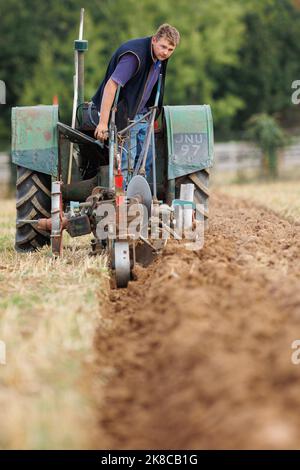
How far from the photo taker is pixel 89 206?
7.34 meters

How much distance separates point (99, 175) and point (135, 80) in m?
0.99

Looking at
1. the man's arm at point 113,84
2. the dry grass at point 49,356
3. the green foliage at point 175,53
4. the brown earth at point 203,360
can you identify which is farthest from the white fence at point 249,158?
the brown earth at point 203,360

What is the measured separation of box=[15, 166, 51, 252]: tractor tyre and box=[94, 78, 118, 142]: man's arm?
1233 mm

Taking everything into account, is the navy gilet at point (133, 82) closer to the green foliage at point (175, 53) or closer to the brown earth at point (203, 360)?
the brown earth at point (203, 360)

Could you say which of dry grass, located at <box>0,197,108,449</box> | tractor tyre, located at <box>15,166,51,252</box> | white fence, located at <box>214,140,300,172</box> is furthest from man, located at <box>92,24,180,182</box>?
white fence, located at <box>214,140,300,172</box>

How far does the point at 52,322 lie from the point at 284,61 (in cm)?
4156

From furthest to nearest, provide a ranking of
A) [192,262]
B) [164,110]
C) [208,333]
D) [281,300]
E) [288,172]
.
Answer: [288,172] → [164,110] → [192,262] → [281,300] → [208,333]

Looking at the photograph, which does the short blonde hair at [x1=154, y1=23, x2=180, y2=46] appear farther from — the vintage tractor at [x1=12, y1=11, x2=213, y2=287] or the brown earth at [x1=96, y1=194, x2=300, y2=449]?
the brown earth at [x1=96, y1=194, x2=300, y2=449]

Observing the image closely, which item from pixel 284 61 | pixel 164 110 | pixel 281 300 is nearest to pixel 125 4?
pixel 284 61

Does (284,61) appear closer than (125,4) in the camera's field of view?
Result: No

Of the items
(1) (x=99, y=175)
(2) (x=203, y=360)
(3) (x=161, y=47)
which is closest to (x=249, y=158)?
(1) (x=99, y=175)

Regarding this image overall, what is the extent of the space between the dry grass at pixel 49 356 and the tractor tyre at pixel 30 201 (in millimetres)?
1616

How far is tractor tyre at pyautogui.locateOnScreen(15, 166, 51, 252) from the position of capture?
8492 mm
